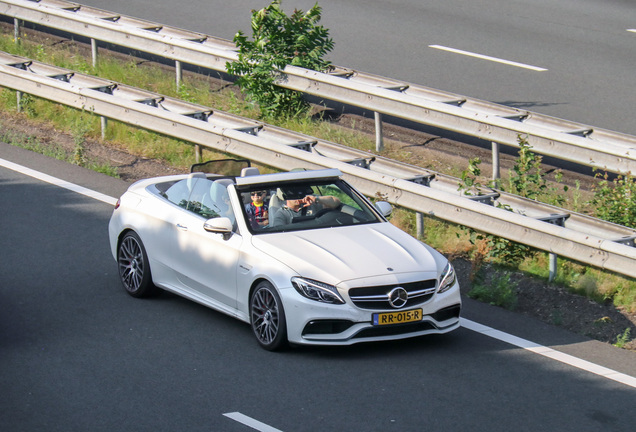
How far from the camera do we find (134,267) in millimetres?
10828

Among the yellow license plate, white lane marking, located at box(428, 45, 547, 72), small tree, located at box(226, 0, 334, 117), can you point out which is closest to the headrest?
the yellow license plate

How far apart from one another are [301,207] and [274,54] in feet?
19.2

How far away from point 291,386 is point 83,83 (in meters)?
9.37

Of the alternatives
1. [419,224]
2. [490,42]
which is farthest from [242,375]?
[490,42]

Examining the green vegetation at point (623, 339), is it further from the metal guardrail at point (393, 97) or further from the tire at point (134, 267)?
the tire at point (134, 267)

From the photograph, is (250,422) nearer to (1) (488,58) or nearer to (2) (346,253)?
(2) (346,253)

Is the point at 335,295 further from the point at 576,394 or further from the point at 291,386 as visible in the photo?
the point at 576,394

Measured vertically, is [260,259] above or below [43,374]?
above

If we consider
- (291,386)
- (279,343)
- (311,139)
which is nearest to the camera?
(291,386)

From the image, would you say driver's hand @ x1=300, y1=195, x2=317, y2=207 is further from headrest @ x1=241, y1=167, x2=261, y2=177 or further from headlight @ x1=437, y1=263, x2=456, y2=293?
headlight @ x1=437, y1=263, x2=456, y2=293

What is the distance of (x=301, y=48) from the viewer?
51.7 ft

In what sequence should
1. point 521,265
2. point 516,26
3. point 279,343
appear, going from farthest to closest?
point 516,26 < point 521,265 < point 279,343

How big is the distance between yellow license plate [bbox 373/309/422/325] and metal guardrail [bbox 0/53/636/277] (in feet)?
6.96

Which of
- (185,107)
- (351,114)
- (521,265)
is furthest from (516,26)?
(521,265)
